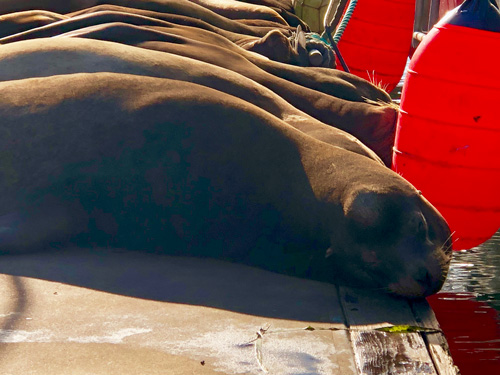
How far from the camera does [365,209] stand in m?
3.55

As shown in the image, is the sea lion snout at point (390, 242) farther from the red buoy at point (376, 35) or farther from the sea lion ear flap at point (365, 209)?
the red buoy at point (376, 35)

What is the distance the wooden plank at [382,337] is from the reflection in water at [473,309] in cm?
36

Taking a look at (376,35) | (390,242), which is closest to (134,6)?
(376,35)

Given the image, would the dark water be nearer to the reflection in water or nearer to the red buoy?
the reflection in water

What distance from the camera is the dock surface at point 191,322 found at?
254 cm

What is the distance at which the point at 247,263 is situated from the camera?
3730mm

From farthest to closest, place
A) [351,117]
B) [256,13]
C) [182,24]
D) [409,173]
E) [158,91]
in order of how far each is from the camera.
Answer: [256,13]
[182,24]
[351,117]
[409,173]
[158,91]

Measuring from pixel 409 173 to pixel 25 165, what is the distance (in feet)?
6.56

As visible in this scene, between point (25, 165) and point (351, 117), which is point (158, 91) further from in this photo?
point (351, 117)

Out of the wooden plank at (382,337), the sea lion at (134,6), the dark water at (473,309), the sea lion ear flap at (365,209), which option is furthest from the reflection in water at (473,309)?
the sea lion at (134,6)

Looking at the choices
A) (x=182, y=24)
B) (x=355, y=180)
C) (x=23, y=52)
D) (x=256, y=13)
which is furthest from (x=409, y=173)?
(x=256, y=13)

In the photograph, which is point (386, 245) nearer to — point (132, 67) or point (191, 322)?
point (191, 322)

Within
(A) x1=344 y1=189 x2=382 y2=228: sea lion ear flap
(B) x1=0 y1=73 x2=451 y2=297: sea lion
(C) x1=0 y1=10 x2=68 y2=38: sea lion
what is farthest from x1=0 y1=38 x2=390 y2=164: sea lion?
(C) x1=0 y1=10 x2=68 y2=38: sea lion

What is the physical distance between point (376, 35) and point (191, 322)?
628cm
